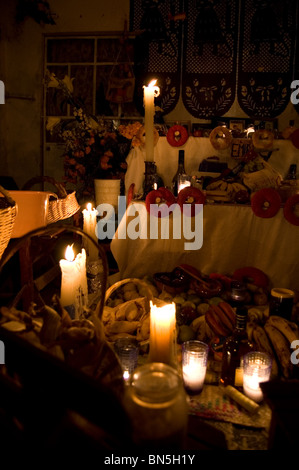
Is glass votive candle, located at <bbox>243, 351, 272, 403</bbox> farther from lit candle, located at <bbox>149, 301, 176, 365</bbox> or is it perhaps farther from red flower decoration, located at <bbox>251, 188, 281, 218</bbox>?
red flower decoration, located at <bbox>251, 188, 281, 218</bbox>

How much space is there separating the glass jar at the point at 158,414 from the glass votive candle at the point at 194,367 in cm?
58

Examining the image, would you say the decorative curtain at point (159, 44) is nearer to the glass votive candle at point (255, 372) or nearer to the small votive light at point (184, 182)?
the small votive light at point (184, 182)

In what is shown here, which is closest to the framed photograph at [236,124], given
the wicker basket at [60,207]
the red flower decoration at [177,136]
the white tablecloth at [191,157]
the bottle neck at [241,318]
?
the white tablecloth at [191,157]

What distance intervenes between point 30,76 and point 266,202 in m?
3.26

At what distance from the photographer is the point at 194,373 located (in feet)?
4.22

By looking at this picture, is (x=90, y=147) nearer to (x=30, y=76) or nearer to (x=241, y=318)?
(x=30, y=76)

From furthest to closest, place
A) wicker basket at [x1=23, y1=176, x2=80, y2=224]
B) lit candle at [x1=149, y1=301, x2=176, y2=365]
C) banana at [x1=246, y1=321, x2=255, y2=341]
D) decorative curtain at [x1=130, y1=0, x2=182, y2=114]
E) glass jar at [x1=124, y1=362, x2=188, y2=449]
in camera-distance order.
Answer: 1. decorative curtain at [x1=130, y1=0, x2=182, y2=114]
2. wicker basket at [x1=23, y1=176, x2=80, y2=224]
3. banana at [x1=246, y1=321, x2=255, y2=341]
4. lit candle at [x1=149, y1=301, x2=176, y2=365]
5. glass jar at [x1=124, y1=362, x2=188, y2=449]

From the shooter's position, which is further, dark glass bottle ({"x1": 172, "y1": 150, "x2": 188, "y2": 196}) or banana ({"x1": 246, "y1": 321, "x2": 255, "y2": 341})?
dark glass bottle ({"x1": 172, "y1": 150, "x2": 188, "y2": 196})

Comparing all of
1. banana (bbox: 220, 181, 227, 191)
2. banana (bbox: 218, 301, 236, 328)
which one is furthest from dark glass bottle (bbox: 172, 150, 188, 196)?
banana (bbox: 218, 301, 236, 328)

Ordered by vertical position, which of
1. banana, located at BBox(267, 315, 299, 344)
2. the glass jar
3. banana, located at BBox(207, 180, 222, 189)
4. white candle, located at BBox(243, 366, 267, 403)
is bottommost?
white candle, located at BBox(243, 366, 267, 403)

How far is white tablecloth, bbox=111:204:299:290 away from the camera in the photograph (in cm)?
218

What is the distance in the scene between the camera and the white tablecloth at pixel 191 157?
8.23ft

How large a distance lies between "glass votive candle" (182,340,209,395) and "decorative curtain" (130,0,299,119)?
3.12 m
